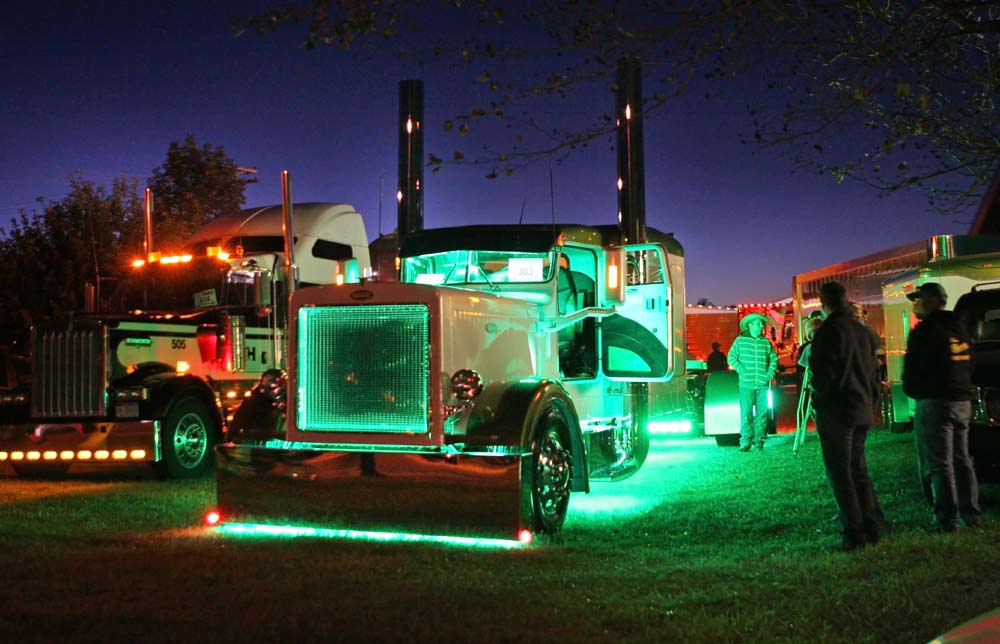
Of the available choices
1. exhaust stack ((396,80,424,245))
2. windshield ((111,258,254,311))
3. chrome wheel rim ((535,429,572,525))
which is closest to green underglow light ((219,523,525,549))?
A: chrome wheel rim ((535,429,572,525))

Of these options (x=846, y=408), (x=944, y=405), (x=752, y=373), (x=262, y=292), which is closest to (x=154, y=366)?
(x=262, y=292)

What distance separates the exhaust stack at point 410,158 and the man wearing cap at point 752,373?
15.1 feet

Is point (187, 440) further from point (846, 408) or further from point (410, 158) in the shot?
point (846, 408)

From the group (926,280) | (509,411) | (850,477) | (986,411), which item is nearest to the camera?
(850,477)

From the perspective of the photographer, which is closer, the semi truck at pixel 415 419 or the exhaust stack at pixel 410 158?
the semi truck at pixel 415 419

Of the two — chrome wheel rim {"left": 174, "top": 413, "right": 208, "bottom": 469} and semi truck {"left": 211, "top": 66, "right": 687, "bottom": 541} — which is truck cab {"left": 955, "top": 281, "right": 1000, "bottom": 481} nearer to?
semi truck {"left": 211, "top": 66, "right": 687, "bottom": 541}

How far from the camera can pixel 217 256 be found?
1309 cm

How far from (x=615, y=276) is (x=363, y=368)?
7.74ft

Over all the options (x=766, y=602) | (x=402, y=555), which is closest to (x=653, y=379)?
(x=402, y=555)

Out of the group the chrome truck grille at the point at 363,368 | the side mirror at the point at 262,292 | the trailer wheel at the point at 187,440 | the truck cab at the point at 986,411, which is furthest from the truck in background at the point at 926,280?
the trailer wheel at the point at 187,440

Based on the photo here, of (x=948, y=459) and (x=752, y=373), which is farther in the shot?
(x=752, y=373)

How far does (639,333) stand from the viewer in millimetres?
10711

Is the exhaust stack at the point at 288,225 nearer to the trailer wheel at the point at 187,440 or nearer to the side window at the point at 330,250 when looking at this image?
the trailer wheel at the point at 187,440

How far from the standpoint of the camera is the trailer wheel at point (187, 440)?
39.3 ft
